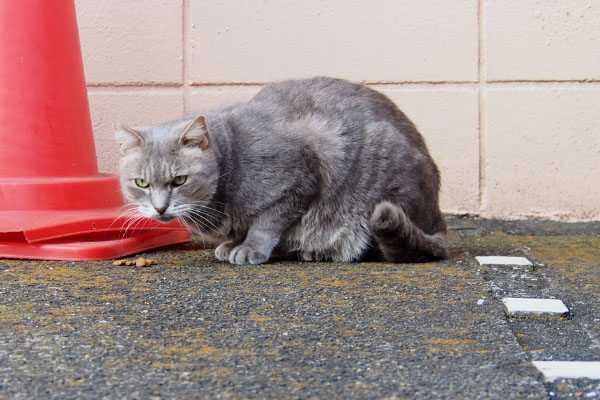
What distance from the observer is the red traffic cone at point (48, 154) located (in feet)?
9.20

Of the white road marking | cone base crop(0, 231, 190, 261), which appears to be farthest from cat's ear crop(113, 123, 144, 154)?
the white road marking

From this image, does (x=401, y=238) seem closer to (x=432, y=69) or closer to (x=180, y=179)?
(x=180, y=179)

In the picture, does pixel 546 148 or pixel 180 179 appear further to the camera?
pixel 546 148

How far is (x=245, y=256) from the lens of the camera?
282 centimetres

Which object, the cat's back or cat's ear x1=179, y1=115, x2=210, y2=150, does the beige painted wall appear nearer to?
the cat's back

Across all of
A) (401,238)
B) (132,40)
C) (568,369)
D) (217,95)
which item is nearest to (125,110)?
(132,40)

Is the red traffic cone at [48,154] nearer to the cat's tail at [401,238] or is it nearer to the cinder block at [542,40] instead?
the cat's tail at [401,238]

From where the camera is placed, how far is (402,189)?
9.43 feet

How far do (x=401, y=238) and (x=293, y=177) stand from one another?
0.48m

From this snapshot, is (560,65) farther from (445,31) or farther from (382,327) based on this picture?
(382,327)

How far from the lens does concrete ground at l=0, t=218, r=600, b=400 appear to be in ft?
4.91

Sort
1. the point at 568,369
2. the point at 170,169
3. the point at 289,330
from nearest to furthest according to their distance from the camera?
the point at 568,369 < the point at 289,330 < the point at 170,169

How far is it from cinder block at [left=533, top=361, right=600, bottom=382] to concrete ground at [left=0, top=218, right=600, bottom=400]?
0.08ft

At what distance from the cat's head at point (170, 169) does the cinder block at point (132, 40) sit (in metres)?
1.28
